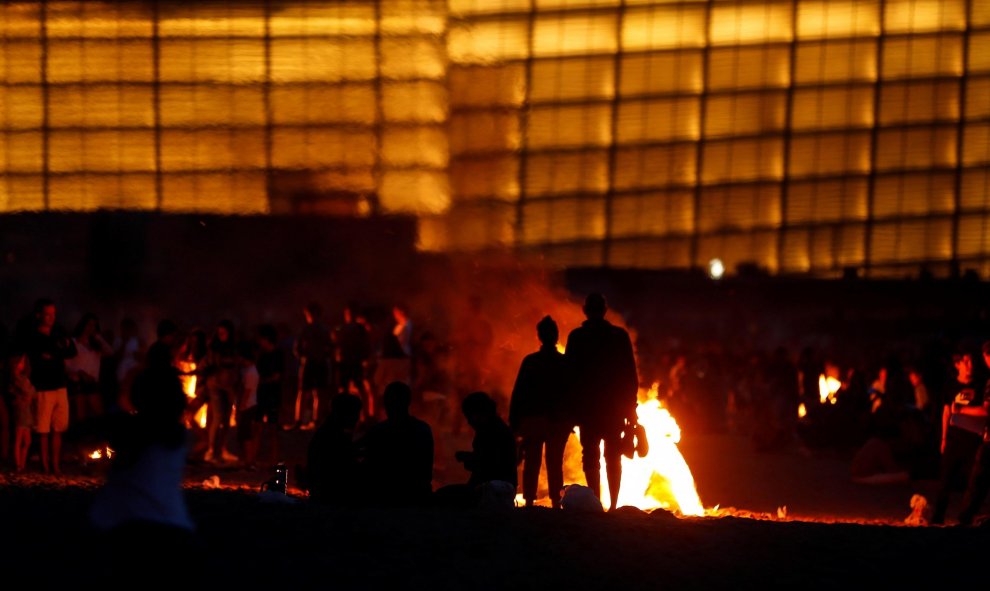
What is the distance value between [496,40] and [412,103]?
6156 mm

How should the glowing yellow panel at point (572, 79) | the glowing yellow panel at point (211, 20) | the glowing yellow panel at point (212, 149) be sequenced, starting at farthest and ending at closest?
the glowing yellow panel at point (572, 79) → the glowing yellow panel at point (211, 20) → the glowing yellow panel at point (212, 149)

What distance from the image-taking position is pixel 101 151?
5759cm

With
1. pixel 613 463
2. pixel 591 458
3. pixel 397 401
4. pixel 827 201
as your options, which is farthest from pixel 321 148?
pixel 397 401

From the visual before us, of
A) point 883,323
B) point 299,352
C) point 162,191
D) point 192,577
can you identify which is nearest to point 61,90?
point 162,191

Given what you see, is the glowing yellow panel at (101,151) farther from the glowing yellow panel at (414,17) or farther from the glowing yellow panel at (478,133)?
the glowing yellow panel at (478,133)

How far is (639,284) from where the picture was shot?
52906 mm

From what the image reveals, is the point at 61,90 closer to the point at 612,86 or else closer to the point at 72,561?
the point at 612,86

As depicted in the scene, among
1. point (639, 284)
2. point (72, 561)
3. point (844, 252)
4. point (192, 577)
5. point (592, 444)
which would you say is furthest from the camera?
point (844, 252)

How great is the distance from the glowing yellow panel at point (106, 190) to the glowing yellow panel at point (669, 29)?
16895 millimetres

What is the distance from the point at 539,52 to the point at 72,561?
169 feet

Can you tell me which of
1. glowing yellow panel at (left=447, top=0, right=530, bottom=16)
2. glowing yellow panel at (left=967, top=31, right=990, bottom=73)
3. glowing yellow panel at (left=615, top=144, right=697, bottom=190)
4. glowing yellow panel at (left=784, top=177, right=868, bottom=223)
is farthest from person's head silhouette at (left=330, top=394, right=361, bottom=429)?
glowing yellow panel at (left=967, top=31, right=990, bottom=73)

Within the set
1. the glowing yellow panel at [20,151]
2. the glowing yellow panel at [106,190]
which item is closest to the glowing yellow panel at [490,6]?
the glowing yellow panel at [106,190]

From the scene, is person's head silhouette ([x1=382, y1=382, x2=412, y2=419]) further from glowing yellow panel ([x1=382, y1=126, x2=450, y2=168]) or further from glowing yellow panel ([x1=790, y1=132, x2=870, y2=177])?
glowing yellow panel ([x1=790, y1=132, x2=870, y2=177])

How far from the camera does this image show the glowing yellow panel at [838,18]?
61500 mm
